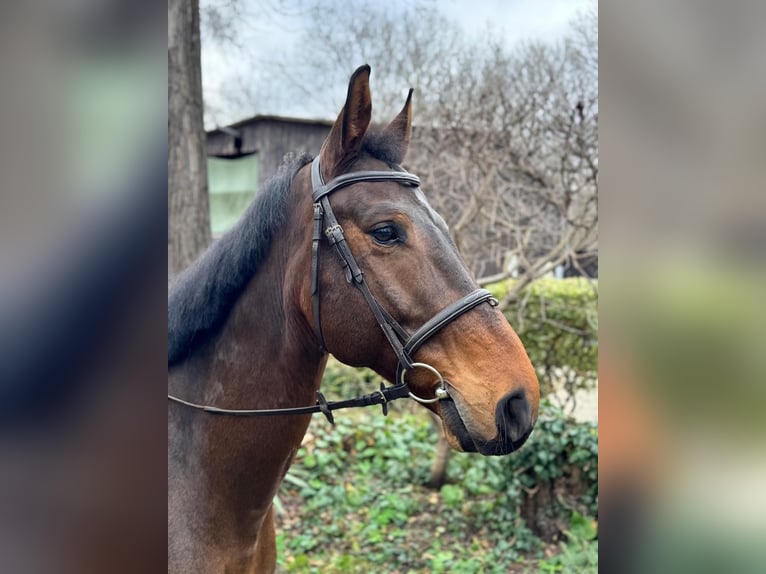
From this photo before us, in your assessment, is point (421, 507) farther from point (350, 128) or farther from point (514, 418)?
point (350, 128)

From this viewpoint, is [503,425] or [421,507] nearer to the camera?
[503,425]

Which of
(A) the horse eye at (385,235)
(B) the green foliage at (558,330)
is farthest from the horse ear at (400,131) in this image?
(B) the green foliage at (558,330)

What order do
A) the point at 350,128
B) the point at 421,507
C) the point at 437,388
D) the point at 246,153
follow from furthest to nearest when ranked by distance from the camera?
the point at 246,153, the point at 421,507, the point at 350,128, the point at 437,388

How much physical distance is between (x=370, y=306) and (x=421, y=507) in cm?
370

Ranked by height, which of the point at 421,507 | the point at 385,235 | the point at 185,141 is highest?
the point at 185,141

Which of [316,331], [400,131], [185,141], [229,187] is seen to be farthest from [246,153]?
[316,331]

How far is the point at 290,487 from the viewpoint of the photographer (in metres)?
4.77

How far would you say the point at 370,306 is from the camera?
1447 mm

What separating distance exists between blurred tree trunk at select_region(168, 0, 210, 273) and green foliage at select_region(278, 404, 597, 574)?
7.44 ft

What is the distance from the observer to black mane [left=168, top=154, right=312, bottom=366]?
5.38ft

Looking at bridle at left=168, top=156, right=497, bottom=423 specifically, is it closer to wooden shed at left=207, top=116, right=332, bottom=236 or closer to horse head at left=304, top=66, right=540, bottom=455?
horse head at left=304, top=66, right=540, bottom=455

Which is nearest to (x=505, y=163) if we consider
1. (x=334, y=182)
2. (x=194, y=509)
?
(x=334, y=182)

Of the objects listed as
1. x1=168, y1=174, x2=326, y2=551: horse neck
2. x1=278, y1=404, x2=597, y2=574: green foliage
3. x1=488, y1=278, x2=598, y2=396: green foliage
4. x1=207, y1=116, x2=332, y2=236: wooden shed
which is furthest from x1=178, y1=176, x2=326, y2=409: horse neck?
x1=207, y1=116, x2=332, y2=236: wooden shed
